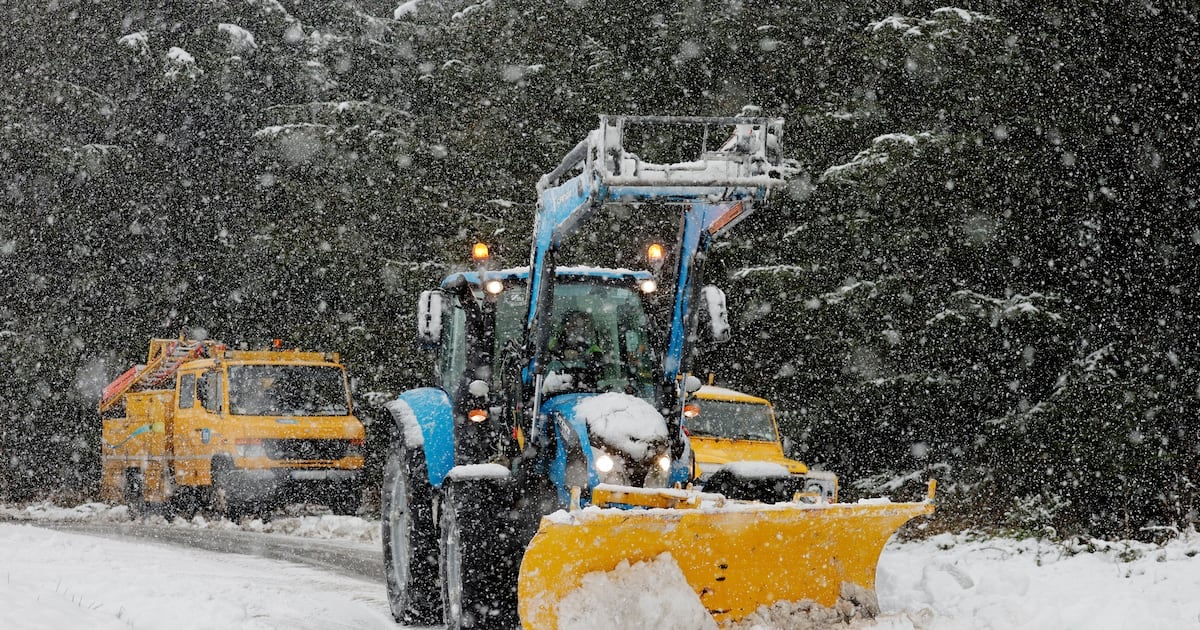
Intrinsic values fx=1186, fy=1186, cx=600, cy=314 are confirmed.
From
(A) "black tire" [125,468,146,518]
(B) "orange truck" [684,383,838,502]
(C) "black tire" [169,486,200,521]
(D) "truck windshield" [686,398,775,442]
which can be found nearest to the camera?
(B) "orange truck" [684,383,838,502]

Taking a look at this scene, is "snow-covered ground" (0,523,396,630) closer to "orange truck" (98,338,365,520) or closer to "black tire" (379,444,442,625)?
"black tire" (379,444,442,625)

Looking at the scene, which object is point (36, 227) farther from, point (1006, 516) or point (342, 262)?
point (1006, 516)

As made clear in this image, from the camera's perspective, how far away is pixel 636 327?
7.00m

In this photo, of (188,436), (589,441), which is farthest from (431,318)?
(188,436)

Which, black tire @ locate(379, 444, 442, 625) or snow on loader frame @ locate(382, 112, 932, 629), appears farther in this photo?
black tire @ locate(379, 444, 442, 625)

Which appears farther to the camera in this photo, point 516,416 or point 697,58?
point 697,58

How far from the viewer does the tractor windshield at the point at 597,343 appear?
22.1 feet

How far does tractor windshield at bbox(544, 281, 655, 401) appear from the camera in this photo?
6.74m

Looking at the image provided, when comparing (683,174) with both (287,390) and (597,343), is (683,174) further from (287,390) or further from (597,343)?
(287,390)

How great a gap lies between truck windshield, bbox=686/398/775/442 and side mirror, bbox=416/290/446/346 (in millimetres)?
6750

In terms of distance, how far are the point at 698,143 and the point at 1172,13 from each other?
574cm

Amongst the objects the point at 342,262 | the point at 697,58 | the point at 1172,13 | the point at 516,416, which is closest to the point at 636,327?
the point at 516,416

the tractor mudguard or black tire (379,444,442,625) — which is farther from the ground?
the tractor mudguard

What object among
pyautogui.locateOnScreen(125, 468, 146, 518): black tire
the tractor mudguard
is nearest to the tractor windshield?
the tractor mudguard
